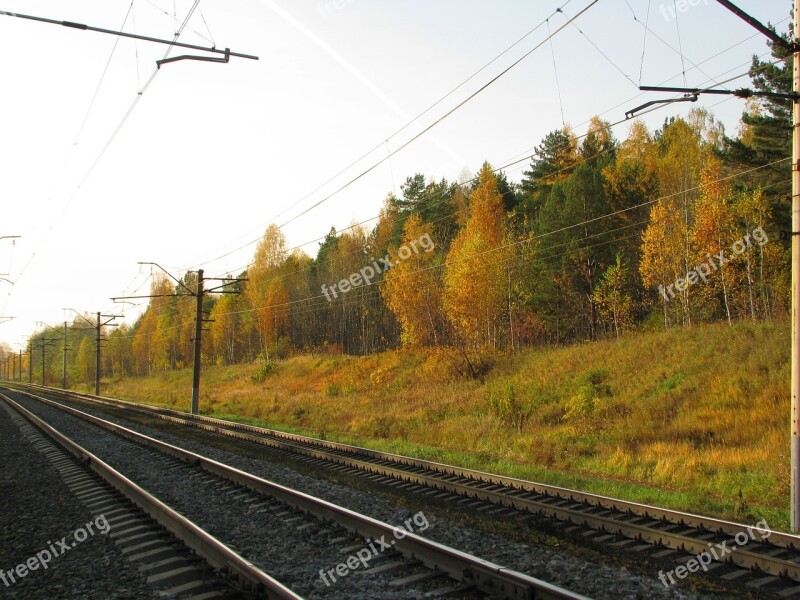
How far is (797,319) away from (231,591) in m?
8.97

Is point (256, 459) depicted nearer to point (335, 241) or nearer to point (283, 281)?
point (283, 281)

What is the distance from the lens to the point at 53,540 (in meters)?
8.20

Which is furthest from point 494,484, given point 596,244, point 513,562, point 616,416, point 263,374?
point 263,374

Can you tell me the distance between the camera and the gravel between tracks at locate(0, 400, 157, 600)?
243 inches

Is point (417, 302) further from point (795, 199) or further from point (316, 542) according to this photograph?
point (316, 542)

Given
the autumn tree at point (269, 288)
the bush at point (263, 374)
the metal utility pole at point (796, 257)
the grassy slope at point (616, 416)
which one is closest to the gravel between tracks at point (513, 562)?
the grassy slope at point (616, 416)

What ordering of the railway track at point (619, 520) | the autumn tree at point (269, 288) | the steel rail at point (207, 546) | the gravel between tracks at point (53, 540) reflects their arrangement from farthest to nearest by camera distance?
the autumn tree at point (269, 288)
the railway track at point (619, 520)
the gravel between tracks at point (53, 540)
the steel rail at point (207, 546)

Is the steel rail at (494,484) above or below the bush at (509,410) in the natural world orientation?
below

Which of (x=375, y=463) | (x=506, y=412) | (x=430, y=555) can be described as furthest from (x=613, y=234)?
(x=430, y=555)

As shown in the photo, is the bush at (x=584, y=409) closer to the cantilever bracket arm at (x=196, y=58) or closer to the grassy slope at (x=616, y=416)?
the grassy slope at (x=616, y=416)

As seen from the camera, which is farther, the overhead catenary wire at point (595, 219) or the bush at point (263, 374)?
the bush at point (263, 374)

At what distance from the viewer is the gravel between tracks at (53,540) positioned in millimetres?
6184

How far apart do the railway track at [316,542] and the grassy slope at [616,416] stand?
18.2 ft

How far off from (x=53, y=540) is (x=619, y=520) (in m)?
7.76
